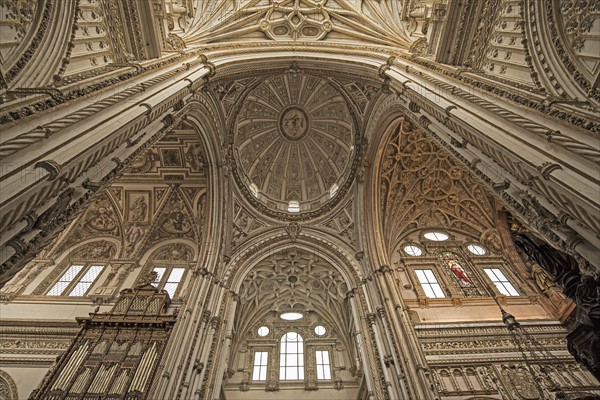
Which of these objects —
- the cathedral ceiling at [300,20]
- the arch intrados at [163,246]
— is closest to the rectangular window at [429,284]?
the cathedral ceiling at [300,20]

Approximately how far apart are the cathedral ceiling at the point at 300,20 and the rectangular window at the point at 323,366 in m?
13.6

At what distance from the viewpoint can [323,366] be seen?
1308cm

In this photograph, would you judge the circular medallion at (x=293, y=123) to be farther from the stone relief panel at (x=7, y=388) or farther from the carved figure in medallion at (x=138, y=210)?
the stone relief panel at (x=7, y=388)

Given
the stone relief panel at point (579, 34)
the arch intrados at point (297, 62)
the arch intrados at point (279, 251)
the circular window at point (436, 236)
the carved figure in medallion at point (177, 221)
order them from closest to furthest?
1. the stone relief panel at point (579, 34)
2. the arch intrados at point (297, 62)
3. the arch intrados at point (279, 251)
4. the circular window at point (436, 236)
5. the carved figure in medallion at point (177, 221)

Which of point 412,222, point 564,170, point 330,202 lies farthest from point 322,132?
point 564,170

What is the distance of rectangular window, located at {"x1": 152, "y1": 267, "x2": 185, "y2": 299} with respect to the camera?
41.7ft

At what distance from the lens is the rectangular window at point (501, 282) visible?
12.0 meters

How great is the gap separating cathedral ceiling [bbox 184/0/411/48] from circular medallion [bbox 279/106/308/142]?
3892 millimetres

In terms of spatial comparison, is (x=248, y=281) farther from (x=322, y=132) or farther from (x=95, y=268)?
(x=322, y=132)

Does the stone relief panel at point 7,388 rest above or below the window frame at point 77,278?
below

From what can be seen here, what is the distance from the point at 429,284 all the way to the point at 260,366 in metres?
8.16

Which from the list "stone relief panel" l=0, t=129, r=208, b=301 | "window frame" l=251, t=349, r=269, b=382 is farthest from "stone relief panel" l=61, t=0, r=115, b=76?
"window frame" l=251, t=349, r=269, b=382

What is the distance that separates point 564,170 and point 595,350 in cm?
292

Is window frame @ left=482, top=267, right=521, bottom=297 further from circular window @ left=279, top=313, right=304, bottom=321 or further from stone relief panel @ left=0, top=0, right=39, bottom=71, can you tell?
stone relief panel @ left=0, top=0, right=39, bottom=71
